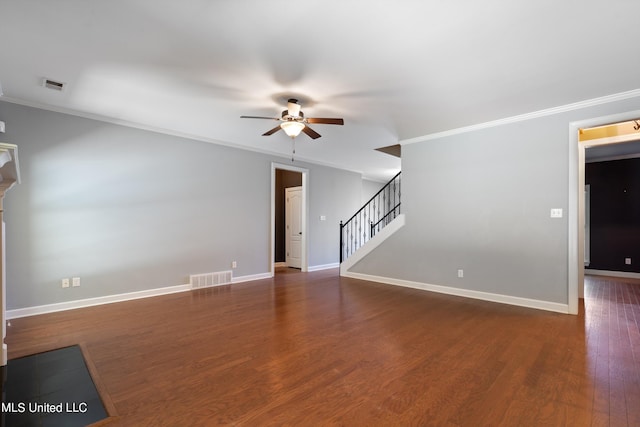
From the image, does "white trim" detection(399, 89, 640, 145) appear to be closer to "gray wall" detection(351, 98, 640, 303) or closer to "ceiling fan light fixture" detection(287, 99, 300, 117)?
"gray wall" detection(351, 98, 640, 303)

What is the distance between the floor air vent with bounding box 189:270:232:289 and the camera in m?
5.20

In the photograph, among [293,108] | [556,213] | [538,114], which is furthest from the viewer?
[538,114]

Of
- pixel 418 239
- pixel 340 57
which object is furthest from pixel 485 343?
pixel 340 57

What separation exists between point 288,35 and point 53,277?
168 inches

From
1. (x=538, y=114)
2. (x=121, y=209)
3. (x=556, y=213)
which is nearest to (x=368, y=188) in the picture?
(x=538, y=114)

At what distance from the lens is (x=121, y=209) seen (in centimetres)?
446

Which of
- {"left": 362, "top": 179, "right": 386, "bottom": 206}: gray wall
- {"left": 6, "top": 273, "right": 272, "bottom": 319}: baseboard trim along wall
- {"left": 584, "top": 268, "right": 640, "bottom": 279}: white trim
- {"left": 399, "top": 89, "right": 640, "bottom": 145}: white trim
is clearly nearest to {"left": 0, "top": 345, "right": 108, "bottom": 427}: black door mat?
{"left": 6, "top": 273, "right": 272, "bottom": 319}: baseboard trim along wall

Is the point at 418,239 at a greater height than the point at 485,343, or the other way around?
the point at 418,239

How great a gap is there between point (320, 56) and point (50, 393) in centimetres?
335

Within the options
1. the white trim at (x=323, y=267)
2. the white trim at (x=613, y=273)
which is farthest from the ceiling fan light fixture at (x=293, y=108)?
the white trim at (x=613, y=273)

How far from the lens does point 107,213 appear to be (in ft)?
14.3

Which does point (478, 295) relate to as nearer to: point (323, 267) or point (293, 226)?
point (323, 267)

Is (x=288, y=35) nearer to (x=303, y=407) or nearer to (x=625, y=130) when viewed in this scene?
(x=303, y=407)

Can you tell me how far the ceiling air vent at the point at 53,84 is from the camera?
3.21 metres
